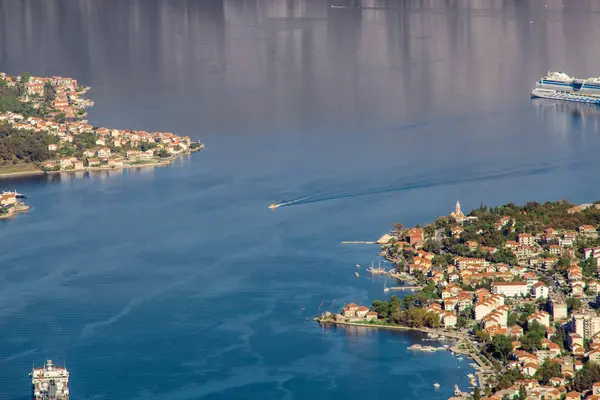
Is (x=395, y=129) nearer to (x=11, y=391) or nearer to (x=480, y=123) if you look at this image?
(x=480, y=123)

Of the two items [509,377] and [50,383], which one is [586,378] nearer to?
[509,377]

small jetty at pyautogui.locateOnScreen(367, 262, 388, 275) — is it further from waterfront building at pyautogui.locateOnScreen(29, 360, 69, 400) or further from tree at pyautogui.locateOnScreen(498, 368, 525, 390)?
waterfront building at pyautogui.locateOnScreen(29, 360, 69, 400)

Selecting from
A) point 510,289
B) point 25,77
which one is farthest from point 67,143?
point 510,289

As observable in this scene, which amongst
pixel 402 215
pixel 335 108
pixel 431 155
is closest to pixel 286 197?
pixel 402 215

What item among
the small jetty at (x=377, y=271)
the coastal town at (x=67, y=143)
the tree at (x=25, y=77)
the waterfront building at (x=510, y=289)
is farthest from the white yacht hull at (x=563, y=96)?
the waterfront building at (x=510, y=289)

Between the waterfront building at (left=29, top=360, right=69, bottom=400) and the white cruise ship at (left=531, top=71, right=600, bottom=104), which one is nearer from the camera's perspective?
the waterfront building at (left=29, top=360, right=69, bottom=400)

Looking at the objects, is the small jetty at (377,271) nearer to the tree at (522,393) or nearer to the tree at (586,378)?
the tree at (586,378)

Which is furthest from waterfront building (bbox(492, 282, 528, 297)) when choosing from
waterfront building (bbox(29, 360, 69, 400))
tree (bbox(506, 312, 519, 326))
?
waterfront building (bbox(29, 360, 69, 400))
